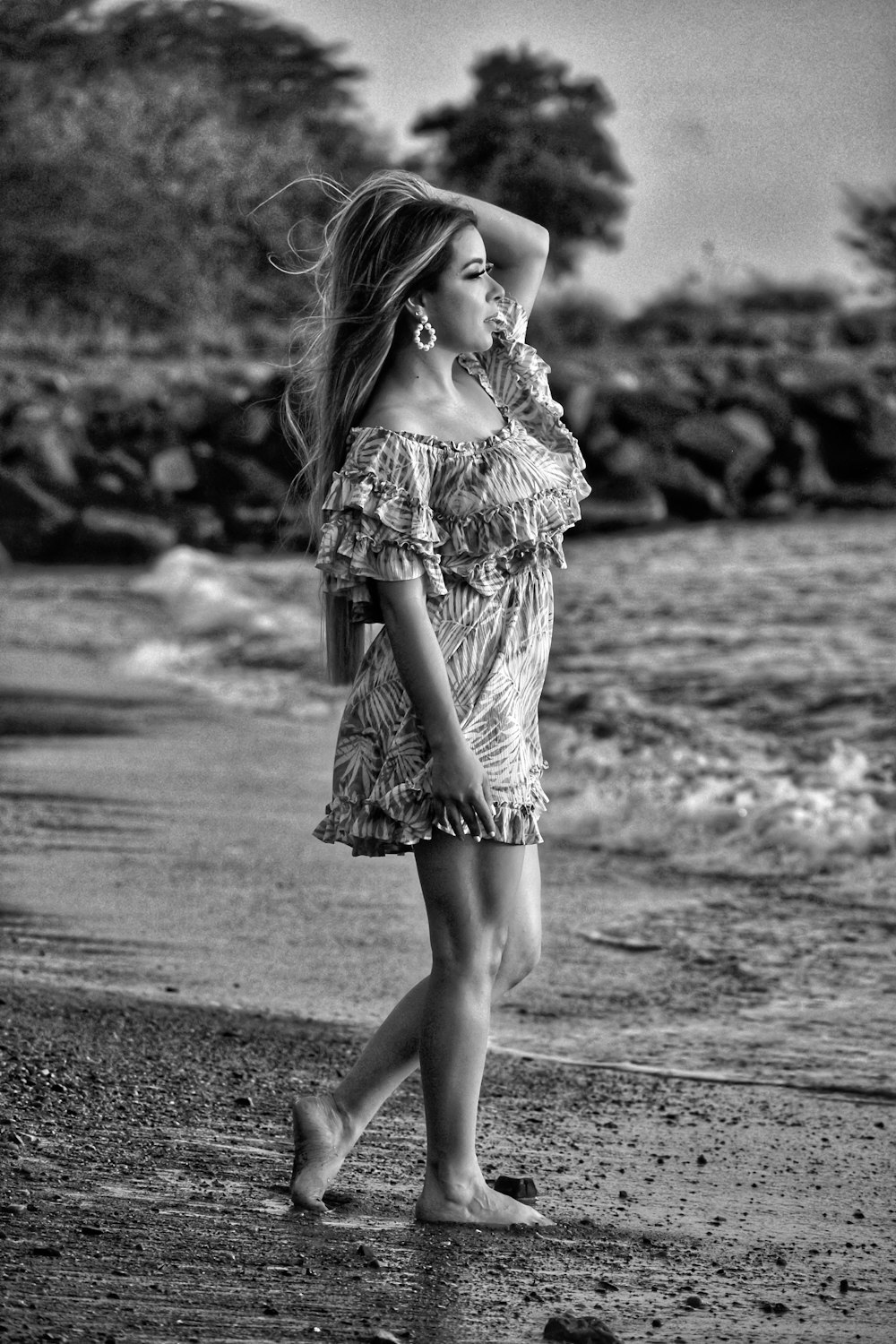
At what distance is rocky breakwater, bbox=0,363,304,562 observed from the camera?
87.7 ft

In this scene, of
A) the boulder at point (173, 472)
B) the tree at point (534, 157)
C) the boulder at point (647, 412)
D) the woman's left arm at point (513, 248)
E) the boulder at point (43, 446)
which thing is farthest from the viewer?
the tree at point (534, 157)

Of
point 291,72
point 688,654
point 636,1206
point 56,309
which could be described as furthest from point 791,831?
point 291,72

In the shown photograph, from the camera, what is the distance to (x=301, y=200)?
144ft

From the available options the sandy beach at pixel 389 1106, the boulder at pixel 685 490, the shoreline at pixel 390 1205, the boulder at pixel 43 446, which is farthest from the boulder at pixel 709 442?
the shoreline at pixel 390 1205

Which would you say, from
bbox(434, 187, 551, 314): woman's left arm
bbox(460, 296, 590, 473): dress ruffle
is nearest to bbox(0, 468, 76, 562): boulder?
bbox(434, 187, 551, 314): woman's left arm

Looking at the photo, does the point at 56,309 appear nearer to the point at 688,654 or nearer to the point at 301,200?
the point at 301,200

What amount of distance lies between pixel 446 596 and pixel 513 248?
0.74 meters

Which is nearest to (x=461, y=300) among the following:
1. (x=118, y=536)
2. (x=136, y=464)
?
(x=118, y=536)

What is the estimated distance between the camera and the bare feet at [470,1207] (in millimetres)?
2760

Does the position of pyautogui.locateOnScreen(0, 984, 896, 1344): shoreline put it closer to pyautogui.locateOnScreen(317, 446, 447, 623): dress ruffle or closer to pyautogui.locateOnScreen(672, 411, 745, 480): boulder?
pyautogui.locateOnScreen(317, 446, 447, 623): dress ruffle

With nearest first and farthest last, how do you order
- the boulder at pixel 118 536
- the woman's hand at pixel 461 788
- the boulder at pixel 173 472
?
the woman's hand at pixel 461 788 < the boulder at pixel 118 536 < the boulder at pixel 173 472

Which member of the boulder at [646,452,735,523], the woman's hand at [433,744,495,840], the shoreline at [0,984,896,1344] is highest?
the boulder at [646,452,735,523]

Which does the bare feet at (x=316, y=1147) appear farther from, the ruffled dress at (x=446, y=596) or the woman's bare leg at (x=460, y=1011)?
the ruffled dress at (x=446, y=596)

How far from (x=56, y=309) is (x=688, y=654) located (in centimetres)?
3307
